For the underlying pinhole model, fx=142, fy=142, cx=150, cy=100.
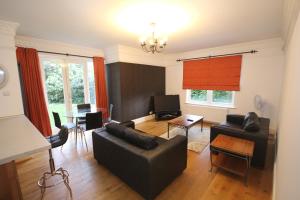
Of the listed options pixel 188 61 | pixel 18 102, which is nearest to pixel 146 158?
pixel 18 102

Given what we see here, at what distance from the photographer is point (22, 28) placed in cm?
290

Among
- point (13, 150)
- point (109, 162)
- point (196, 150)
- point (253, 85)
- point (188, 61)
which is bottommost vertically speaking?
point (196, 150)

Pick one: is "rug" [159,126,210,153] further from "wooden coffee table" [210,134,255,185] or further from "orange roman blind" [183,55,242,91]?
"orange roman blind" [183,55,242,91]

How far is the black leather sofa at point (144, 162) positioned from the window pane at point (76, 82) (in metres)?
2.54

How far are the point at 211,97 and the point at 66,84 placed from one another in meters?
4.73

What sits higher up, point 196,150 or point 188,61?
point 188,61

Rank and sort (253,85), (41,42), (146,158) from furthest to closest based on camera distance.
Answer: (253,85), (41,42), (146,158)

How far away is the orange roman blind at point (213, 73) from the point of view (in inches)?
172

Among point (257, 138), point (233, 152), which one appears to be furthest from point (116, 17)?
point (257, 138)

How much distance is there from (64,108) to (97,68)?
155 cm

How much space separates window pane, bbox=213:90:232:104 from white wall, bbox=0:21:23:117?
17.7 feet

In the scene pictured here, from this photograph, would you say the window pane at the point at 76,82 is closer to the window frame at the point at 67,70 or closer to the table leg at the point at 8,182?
the window frame at the point at 67,70

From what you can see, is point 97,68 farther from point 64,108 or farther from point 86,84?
point 64,108

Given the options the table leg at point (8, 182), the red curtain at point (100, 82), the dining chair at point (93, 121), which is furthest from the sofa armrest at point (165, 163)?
the red curtain at point (100, 82)
